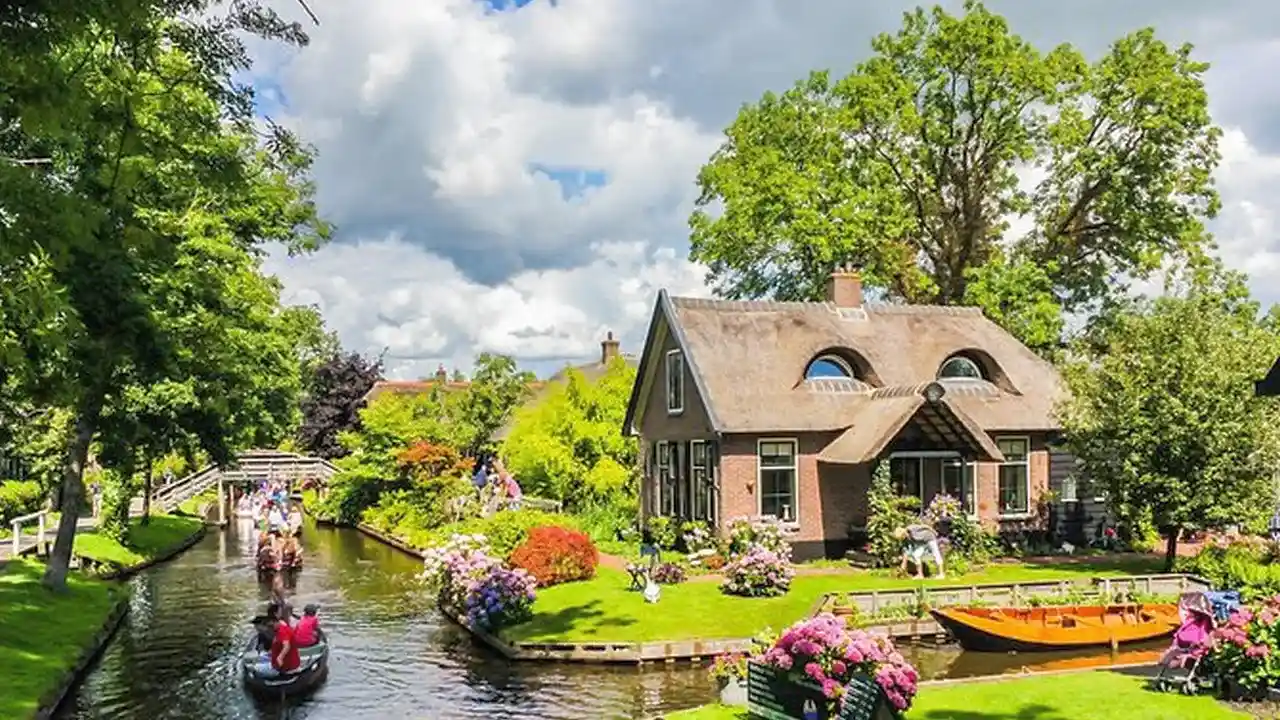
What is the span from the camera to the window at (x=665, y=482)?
34844 millimetres

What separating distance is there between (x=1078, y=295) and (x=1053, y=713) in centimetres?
3248

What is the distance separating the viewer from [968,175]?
44.1 meters

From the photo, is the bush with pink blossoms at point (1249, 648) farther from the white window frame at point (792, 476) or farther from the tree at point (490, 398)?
the tree at point (490, 398)

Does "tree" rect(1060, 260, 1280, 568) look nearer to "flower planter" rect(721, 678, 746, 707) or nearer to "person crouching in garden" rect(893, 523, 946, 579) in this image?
"person crouching in garden" rect(893, 523, 946, 579)

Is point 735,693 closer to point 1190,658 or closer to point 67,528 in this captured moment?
point 1190,658

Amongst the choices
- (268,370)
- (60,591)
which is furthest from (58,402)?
(268,370)

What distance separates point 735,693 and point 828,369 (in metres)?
18.6

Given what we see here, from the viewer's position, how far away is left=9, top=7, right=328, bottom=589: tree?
425 inches

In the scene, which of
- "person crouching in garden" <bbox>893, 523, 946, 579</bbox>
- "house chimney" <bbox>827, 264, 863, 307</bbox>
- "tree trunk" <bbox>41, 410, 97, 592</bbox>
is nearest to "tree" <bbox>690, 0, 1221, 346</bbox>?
"house chimney" <bbox>827, 264, 863, 307</bbox>

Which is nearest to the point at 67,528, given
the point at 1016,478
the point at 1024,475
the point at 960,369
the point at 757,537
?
the point at 757,537

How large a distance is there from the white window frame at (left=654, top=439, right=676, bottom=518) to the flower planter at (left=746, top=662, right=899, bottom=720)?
1936 cm

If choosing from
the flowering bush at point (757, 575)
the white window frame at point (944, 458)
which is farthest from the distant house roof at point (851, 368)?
the flowering bush at point (757, 575)

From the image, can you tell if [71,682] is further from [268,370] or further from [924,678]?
[268,370]

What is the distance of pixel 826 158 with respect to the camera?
43.6 m
